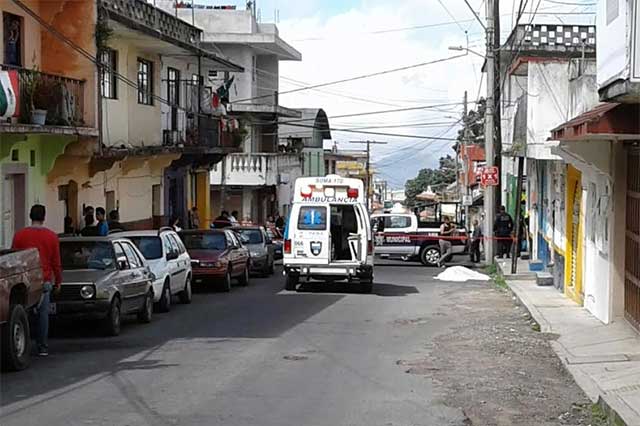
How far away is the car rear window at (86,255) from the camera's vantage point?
16734 mm

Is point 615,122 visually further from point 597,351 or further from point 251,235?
point 251,235

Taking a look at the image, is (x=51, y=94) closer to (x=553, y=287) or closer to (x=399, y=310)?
(x=399, y=310)

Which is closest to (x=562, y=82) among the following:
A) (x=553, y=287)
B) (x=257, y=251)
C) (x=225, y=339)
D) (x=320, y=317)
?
(x=553, y=287)

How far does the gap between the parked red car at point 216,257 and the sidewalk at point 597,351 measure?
7.79 metres

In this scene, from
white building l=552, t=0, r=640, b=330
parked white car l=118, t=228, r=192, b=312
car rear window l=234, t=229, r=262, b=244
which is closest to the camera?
white building l=552, t=0, r=640, b=330

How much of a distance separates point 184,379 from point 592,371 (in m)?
4.94

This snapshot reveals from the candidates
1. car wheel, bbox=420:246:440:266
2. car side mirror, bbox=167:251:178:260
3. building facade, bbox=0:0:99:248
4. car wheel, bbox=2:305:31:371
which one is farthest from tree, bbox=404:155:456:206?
car wheel, bbox=2:305:31:371

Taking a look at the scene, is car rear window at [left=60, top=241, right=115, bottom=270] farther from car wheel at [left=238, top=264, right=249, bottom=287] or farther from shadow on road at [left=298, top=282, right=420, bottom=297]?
car wheel at [left=238, top=264, right=249, bottom=287]

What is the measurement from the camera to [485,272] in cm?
3275

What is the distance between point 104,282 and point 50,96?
7.22m

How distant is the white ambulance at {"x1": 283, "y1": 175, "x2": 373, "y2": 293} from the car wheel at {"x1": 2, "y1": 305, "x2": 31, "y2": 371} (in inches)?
477

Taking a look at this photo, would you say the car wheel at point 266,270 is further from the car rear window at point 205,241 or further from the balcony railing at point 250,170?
the balcony railing at point 250,170

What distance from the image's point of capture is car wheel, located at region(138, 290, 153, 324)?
59.2 feet

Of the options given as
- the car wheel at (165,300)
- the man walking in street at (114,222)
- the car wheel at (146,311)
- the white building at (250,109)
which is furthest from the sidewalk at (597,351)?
the white building at (250,109)
